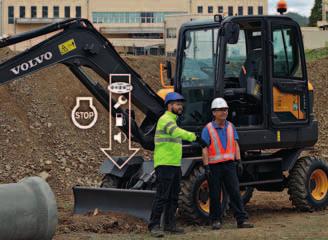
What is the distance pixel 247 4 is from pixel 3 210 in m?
87.8

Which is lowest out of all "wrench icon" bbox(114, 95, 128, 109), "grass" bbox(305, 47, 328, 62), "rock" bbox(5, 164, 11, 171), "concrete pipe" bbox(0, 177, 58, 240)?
"rock" bbox(5, 164, 11, 171)

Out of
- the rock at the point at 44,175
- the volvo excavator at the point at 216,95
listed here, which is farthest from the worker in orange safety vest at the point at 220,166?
the rock at the point at 44,175

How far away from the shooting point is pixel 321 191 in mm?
14969

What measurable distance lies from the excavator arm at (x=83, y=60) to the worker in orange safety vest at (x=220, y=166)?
1.43 metres

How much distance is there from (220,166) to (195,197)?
67 cm

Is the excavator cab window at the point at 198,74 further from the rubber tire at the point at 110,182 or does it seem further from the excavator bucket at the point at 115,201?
the excavator bucket at the point at 115,201

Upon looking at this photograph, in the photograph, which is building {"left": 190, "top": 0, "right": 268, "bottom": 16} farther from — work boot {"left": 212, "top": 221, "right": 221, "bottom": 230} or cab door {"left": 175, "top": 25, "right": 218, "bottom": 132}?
work boot {"left": 212, "top": 221, "right": 221, "bottom": 230}

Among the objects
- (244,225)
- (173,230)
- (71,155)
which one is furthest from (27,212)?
(71,155)

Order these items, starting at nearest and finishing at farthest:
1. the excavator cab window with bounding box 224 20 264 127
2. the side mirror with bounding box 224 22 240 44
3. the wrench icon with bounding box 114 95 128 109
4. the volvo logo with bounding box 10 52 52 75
A: 1. the volvo logo with bounding box 10 52 52 75
2. the side mirror with bounding box 224 22 240 44
3. the wrench icon with bounding box 114 95 128 109
4. the excavator cab window with bounding box 224 20 264 127

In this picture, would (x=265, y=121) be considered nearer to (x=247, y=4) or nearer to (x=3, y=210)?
(x=3, y=210)

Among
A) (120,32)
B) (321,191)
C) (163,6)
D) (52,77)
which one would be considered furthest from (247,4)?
(321,191)

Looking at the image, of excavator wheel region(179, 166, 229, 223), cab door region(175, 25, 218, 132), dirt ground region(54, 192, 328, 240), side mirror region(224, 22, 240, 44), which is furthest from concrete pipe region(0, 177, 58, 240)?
side mirror region(224, 22, 240, 44)

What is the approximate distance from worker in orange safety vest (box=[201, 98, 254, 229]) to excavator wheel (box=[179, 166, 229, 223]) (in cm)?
32

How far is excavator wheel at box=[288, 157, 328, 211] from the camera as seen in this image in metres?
14.6
